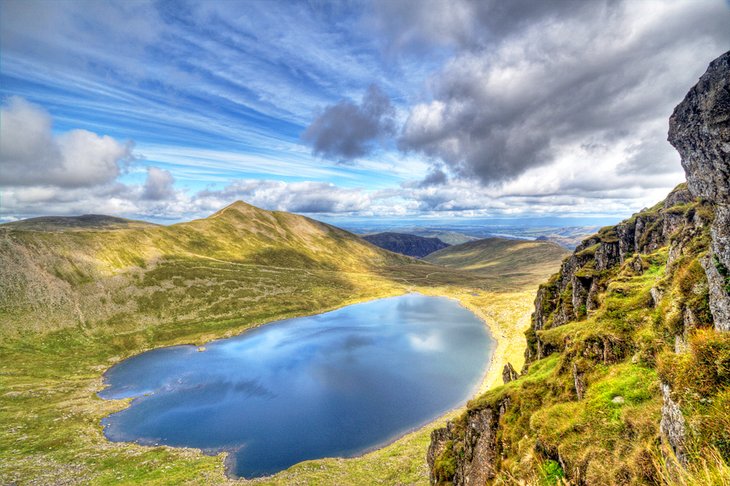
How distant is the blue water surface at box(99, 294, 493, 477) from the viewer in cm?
5912

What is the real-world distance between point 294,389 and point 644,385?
75.4 m

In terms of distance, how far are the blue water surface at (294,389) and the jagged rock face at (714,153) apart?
5432 centimetres

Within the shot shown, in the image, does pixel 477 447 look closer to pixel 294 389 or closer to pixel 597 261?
pixel 597 261

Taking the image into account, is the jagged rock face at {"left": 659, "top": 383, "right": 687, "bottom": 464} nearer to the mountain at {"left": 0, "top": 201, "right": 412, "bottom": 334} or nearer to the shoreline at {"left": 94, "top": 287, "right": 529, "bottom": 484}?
the shoreline at {"left": 94, "top": 287, "right": 529, "bottom": 484}

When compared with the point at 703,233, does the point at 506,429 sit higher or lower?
lower

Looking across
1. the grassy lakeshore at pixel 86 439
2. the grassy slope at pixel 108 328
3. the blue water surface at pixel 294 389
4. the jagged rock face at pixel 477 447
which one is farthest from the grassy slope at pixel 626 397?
the blue water surface at pixel 294 389

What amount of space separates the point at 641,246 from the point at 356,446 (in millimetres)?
53775

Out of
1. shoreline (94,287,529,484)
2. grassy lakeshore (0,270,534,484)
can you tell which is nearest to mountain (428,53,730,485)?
shoreline (94,287,529,484)

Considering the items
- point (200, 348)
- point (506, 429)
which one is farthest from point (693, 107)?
point (200, 348)

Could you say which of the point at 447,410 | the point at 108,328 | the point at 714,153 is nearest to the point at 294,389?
the point at 447,410

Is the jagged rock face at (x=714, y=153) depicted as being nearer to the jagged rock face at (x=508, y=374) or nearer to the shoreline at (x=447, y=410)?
the shoreline at (x=447, y=410)

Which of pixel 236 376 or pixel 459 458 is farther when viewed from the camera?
pixel 236 376

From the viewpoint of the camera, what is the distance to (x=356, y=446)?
56.2 meters

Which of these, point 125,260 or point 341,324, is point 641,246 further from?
point 125,260
